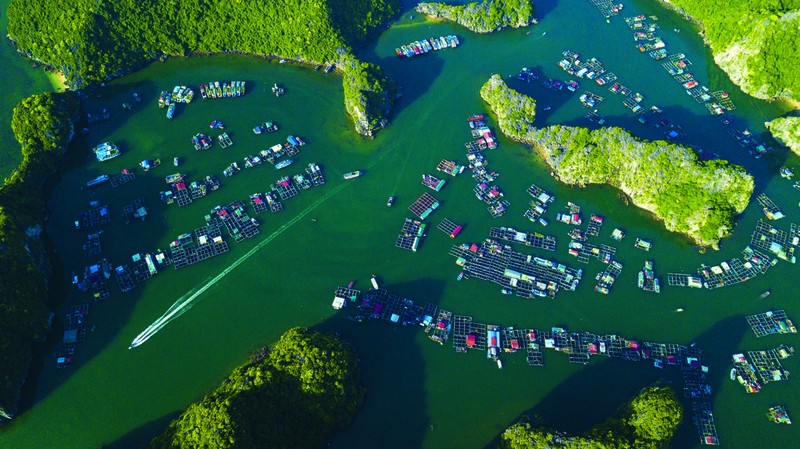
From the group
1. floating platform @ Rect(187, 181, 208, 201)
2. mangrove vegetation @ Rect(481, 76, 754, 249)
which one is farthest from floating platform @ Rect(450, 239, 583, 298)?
floating platform @ Rect(187, 181, 208, 201)

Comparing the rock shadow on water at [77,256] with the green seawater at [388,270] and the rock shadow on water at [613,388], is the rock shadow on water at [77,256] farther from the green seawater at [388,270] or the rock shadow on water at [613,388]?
the rock shadow on water at [613,388]

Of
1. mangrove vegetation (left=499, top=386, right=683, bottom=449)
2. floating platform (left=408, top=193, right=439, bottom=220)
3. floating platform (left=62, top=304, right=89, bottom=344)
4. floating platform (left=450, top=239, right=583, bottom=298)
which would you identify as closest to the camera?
mangrove vegetation (left=499, top=386, right=683, bottom=449)

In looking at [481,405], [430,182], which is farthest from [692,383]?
[430,182]

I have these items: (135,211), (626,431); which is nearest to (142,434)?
(135,211)

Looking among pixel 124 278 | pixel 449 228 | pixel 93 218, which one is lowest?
pixel 449 228

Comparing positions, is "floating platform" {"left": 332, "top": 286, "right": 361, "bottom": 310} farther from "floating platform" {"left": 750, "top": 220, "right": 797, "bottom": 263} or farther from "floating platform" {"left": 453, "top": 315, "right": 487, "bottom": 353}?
"floating platform" {"left": 750, "top": 220, "right": 797, "bottom": 263}

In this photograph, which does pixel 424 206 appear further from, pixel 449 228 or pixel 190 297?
pixel 190 297
